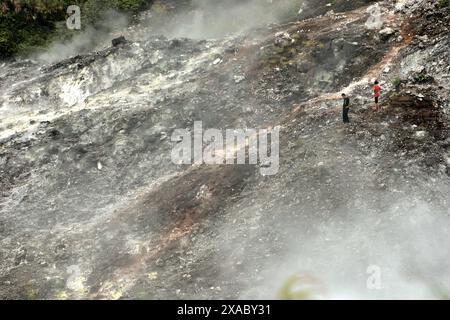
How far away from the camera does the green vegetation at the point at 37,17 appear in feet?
88.9

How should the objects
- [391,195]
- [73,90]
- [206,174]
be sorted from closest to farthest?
1. [391,195]
2. [206,174]
3. [73,90]

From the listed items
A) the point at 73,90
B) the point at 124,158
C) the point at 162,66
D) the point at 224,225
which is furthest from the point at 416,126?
the point at 73,90

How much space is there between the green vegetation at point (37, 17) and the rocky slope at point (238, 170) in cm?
552

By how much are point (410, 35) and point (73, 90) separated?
13.9m

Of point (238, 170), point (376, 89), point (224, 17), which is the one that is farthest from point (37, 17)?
point (376, 89)

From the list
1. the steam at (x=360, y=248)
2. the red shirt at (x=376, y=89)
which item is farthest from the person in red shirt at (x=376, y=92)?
the steam at (x=360, y=248)

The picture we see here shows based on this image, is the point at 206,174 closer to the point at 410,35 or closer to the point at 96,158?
the point at 96,158

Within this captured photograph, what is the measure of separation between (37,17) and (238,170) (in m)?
20.1

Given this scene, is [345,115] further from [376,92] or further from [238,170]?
[238,170]

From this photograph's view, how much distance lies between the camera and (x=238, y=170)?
1467 centimetres

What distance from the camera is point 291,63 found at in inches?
753

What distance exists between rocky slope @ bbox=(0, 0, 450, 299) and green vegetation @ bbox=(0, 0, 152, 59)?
217 inches

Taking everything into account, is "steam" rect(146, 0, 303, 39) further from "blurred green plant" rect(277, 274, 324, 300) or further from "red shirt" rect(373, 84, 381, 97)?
"blurred green plant" rect(277, 274, 324, 300)

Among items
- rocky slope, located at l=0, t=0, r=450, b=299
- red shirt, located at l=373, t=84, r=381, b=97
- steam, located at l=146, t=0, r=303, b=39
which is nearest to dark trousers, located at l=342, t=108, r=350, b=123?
rocky slope, located at l=0, t=0, r=450, b=299
